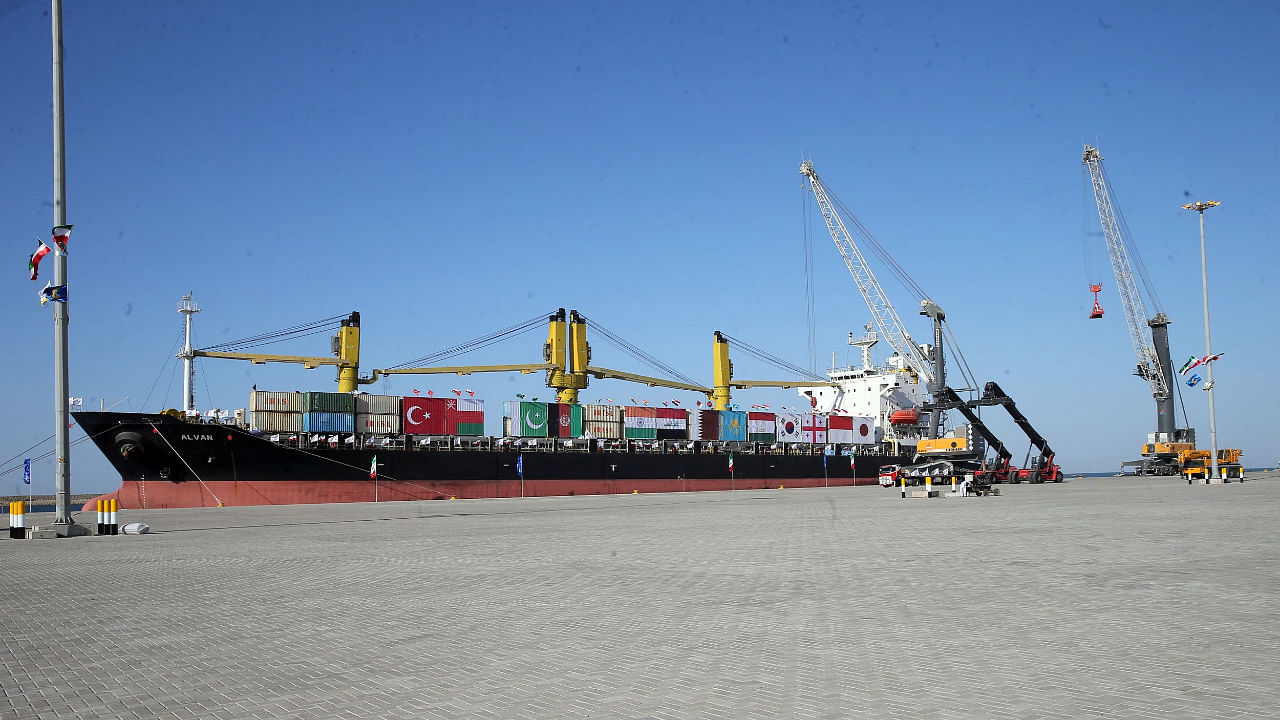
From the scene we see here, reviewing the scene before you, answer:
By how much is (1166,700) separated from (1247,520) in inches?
661

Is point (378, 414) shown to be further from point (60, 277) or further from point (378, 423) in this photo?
point (60, 277)

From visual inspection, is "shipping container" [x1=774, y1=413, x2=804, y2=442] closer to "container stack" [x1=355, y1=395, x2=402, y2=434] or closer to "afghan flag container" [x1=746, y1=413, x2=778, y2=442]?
"afghan flag container" [x1=746, y1=413, x2=778, y2=442]

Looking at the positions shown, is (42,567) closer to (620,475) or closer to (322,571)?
(322,571)

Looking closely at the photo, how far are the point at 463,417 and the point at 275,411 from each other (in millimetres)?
10076

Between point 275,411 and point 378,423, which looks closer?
point 275,411

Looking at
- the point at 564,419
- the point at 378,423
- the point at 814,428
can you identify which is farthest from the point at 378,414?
the point at 814,428

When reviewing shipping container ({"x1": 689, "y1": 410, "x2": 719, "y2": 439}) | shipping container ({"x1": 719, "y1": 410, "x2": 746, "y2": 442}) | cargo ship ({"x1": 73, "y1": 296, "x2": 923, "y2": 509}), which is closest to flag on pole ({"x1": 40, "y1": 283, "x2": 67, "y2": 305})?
cargo ship ({"x1": 73, "y1": 296, "x2": 923, "y2": 509})

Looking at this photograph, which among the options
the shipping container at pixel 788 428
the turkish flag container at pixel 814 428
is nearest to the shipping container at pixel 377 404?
the shipping container at pixel 788 428

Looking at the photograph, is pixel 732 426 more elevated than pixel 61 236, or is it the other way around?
pixel 61 236

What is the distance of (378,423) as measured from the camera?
4809 centimetres

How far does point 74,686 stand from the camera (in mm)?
6262

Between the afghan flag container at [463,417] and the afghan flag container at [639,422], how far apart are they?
10697mm

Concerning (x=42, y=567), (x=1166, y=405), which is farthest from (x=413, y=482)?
(x=1166, y=405)

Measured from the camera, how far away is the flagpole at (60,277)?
66.4ft
